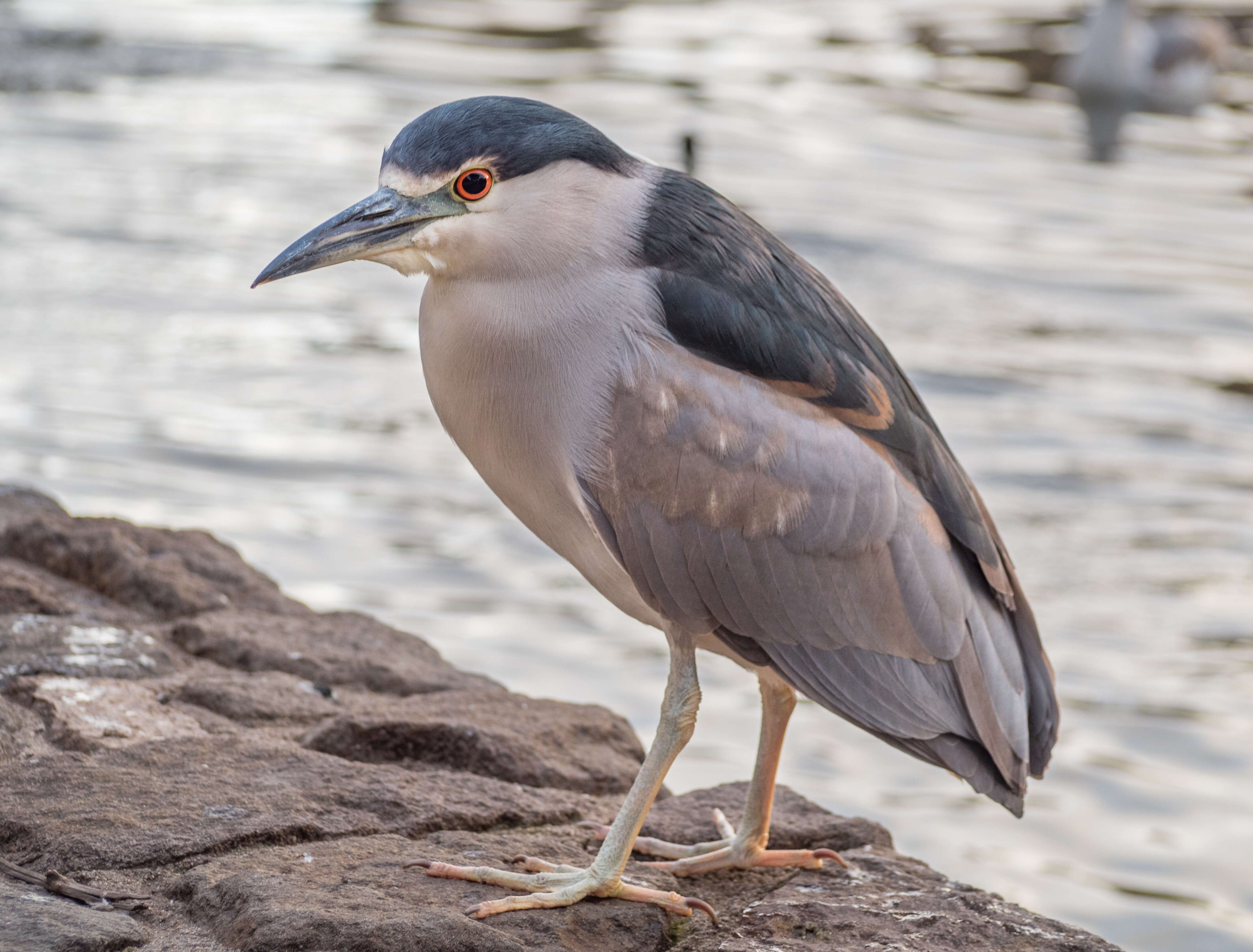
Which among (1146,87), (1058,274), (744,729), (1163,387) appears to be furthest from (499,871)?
(1146,87)

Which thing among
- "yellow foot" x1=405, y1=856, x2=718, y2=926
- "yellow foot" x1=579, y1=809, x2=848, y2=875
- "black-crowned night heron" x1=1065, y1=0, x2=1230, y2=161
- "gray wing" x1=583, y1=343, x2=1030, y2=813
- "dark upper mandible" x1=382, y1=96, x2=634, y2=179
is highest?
"black-crowned night heron" x1=1065, y1=0, x2=1230, y2=161

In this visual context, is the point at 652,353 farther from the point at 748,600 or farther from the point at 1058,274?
the point at 1058,274

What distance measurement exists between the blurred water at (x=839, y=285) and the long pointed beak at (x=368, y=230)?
10.5 feet

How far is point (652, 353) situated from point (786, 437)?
351 mm

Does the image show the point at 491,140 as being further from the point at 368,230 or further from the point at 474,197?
the point at 368,230

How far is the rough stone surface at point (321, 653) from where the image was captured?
4719mm

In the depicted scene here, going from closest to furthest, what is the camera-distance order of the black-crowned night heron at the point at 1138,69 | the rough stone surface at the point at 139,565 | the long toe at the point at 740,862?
the long toe at the point at 740,862 → the rough stone surface at the point at 139,565 → the black-crowned night heron at the point at 1138,69

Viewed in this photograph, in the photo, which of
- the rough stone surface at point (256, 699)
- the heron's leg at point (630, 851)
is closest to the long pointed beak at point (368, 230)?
the heron's leg at point (630, 851)

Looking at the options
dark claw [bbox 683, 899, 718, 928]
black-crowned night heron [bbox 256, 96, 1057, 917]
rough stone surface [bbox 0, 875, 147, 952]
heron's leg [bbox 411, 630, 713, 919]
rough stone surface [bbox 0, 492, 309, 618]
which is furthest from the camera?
rough stone surface [bbox 0, 492, 309, 618]

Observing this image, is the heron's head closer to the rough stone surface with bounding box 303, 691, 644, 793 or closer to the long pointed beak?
the long pointed beak

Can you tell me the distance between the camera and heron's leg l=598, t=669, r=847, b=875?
3924mm

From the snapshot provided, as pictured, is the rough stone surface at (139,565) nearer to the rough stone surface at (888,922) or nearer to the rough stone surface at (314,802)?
the rough stone surface at (314,802)

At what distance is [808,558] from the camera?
11.6ft

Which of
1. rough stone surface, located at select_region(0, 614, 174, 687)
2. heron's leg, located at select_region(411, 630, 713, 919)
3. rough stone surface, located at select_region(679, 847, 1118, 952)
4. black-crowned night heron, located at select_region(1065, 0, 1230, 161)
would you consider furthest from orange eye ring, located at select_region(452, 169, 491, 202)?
black-crowned night heron, located at select_region(1065, 0, 1230, 161)
